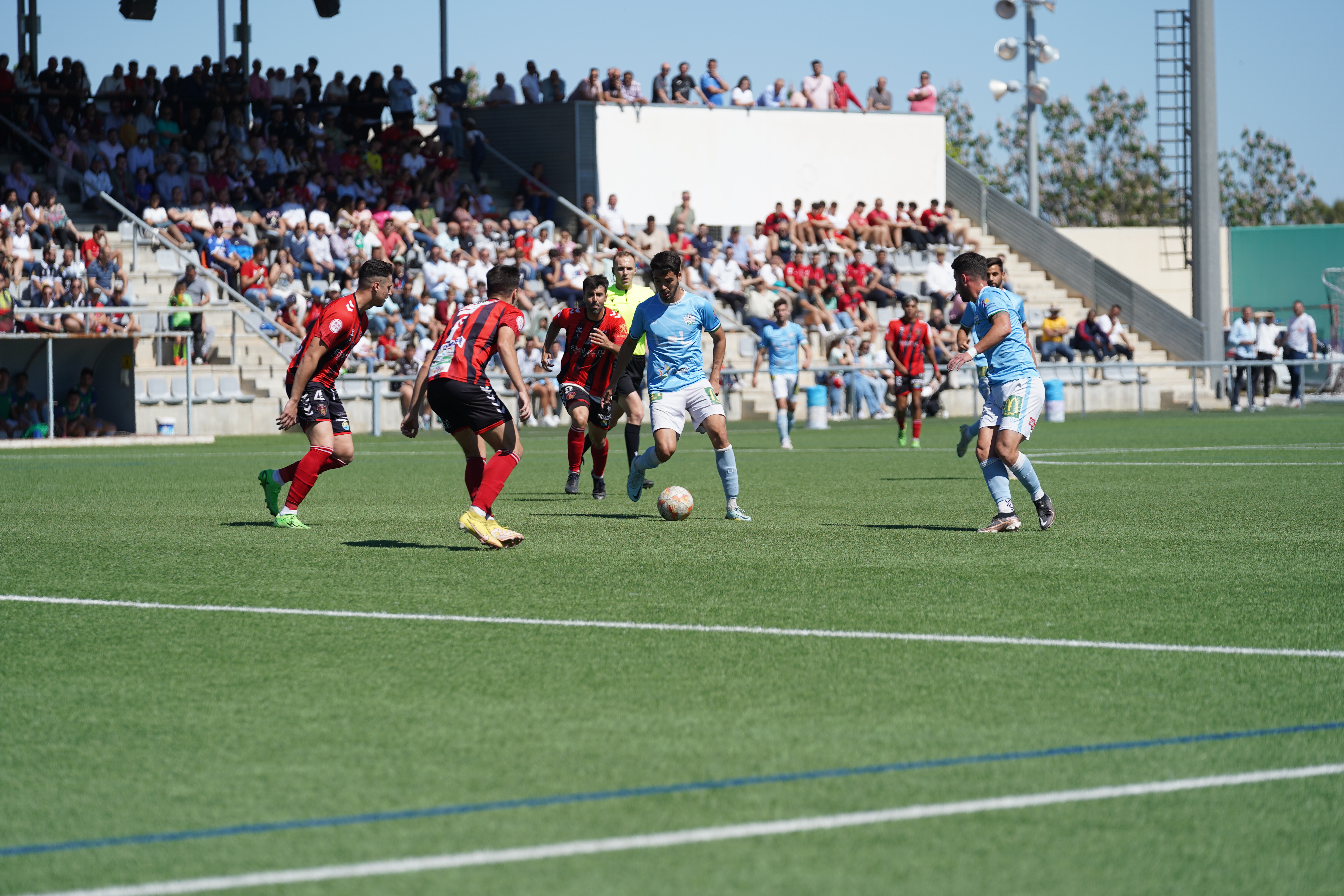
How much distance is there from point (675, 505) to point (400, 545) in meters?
2.40

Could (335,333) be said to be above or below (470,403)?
above

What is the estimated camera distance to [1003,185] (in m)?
97.1

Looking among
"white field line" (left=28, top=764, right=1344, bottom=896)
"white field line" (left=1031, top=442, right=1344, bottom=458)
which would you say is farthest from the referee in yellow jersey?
"white field line" (left=28, top=764, right=1344, bottom=896)

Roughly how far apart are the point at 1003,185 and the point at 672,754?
310 feet

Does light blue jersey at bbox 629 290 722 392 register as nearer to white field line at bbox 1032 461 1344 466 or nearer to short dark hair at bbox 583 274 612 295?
short dark hair at bbox 583 274 612 295

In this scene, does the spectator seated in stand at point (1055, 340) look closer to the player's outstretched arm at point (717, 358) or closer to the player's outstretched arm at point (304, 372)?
the player's outstretched arm at point (717, 358)

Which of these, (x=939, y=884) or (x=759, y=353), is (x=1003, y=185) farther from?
(x=939, y=884)

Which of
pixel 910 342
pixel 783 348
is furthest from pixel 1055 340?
pixel 910 342

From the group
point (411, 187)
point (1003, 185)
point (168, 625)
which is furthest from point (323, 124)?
point (1003, 185)

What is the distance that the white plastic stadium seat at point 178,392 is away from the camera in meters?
28.9

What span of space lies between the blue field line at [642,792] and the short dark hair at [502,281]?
649 centimetres

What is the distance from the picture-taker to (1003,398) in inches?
488

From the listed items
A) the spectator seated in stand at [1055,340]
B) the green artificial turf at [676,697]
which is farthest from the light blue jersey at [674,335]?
the spectator seated in stand at [1055,340]

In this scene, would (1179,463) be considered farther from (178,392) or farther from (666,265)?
(178,392)
